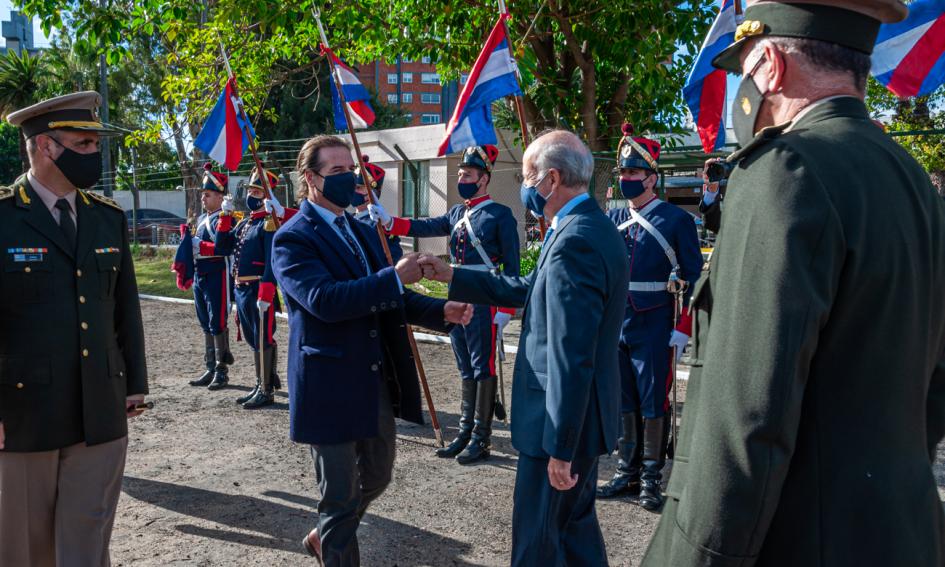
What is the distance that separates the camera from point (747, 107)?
5.99ft

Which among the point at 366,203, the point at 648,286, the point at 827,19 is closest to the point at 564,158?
the point at 827,19

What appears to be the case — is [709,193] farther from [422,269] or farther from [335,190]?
[335,190]

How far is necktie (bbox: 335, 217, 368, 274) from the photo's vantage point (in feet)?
12.8

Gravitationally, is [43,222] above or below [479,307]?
above

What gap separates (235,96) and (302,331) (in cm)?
452

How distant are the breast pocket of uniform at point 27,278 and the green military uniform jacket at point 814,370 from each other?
9.37 ft

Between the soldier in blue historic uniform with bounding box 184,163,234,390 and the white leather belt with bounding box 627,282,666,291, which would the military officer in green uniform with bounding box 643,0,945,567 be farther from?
the soldier in blue historic uniform with bounding box 184,163,234,390

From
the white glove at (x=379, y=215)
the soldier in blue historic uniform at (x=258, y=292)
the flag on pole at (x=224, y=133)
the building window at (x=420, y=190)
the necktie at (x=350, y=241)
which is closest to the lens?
the necktie at (x=350, y=241)

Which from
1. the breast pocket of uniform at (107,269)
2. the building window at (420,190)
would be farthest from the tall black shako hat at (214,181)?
the building window at (420,190)

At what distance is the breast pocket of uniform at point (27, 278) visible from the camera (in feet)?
10.8

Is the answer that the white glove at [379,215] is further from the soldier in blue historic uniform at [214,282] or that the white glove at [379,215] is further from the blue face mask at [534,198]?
the soldier in blue historic uniform at [214,282]

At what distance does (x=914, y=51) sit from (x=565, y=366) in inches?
182

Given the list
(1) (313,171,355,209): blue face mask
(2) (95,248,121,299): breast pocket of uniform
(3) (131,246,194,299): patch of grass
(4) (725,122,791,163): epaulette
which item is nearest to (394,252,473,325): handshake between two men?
(1) (313,171,355,209): blue face mask

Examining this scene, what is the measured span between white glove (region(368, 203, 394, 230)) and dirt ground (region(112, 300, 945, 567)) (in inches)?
72.3
